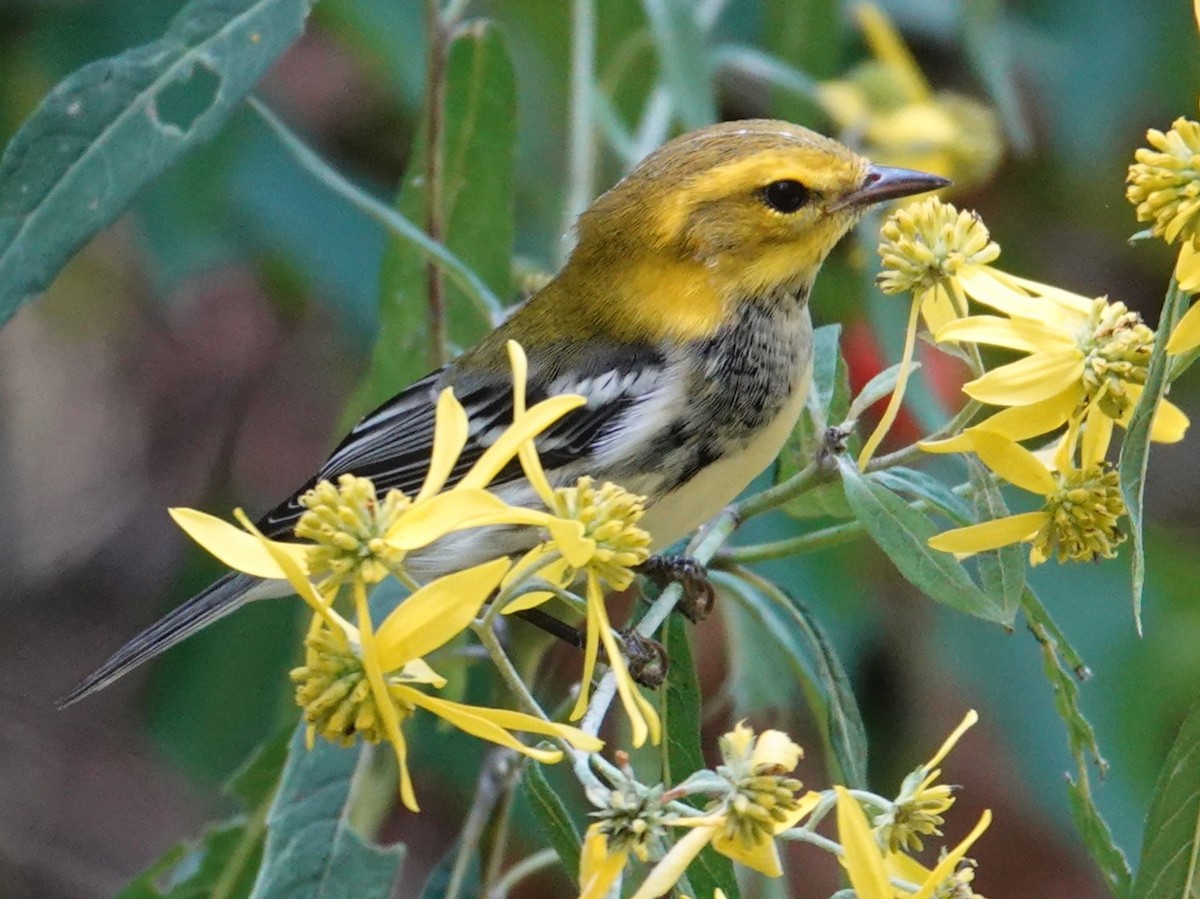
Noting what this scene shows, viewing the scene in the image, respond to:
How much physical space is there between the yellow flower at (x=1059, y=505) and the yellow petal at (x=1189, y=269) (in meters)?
0.18

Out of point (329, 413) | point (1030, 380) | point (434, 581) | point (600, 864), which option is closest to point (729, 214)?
point (1030, 380)

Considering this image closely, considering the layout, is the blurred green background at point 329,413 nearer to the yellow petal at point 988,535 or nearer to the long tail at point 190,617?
the long tail at point 190,617

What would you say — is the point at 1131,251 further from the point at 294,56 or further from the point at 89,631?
the point at 89,631

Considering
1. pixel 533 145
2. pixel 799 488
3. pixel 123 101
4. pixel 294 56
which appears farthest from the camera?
pixel 294 56

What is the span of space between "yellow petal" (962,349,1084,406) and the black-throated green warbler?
1.78ft

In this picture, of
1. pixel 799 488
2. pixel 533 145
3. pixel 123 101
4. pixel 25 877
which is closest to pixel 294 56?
pixel 533 145

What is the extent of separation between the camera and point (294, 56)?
4.54 meters

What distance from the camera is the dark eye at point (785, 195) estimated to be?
2.04 m

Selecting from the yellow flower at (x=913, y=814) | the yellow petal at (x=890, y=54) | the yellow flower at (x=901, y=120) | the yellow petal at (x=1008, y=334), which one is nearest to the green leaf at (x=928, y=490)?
the yellow petal at (x=1008, y=334)

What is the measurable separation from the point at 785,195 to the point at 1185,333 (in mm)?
888

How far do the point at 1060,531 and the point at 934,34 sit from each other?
274cm

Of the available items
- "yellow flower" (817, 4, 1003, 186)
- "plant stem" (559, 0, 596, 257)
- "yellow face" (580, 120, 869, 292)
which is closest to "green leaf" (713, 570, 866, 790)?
"yellow face" (580, 120, 869, 292)

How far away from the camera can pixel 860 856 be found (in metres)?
1.14

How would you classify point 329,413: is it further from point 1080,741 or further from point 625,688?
point 625,688
